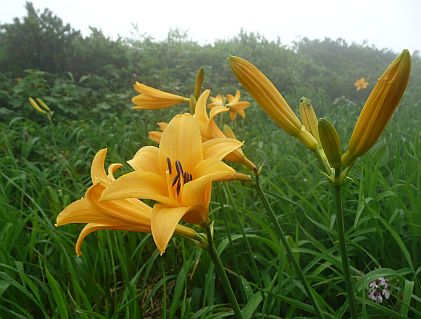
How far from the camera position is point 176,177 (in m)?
0.72

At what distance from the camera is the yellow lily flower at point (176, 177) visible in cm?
64

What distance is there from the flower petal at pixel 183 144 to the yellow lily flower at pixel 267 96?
0.15 meters

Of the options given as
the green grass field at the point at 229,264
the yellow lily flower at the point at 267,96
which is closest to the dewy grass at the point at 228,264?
the green grass field at the point at 229,264

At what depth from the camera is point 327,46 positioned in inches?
523

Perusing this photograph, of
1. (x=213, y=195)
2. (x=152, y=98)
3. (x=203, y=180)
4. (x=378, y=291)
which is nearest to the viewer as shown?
(x=203, y=180)

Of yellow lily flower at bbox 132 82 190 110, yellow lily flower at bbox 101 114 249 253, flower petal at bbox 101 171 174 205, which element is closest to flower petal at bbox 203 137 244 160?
yellow lily flower at bbox 101 114 249 253

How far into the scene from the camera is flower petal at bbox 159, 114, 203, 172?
2.53 feet

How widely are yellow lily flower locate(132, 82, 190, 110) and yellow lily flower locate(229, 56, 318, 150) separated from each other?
754 millimetres

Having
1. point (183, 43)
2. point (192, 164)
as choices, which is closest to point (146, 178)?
point (192, 164)

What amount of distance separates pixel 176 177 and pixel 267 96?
273mm

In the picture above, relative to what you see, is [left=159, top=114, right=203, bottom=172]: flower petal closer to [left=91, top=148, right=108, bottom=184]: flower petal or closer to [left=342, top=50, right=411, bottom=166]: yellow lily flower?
[left=91, top=148, right=108, bottom=184]: flower petal

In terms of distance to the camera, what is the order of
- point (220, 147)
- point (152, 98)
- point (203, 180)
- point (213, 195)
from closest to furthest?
point (203, 180)
point (220, 147)
point (152, 98)
point (213, 195)

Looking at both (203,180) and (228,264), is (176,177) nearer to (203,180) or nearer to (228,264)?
(203,180)

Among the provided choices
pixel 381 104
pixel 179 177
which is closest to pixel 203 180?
pixel 179 177
